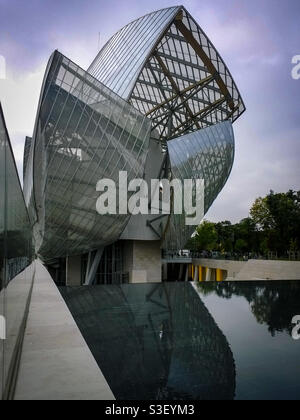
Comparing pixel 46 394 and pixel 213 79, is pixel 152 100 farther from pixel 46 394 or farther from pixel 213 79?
pixel 46 394

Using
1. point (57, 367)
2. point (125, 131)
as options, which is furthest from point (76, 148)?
point (57, 367)

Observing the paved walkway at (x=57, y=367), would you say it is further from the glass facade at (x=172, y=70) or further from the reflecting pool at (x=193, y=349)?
the glass facade at (x=172, y=70)

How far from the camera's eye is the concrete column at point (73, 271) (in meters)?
33.3

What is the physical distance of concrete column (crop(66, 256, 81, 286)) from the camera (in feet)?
109

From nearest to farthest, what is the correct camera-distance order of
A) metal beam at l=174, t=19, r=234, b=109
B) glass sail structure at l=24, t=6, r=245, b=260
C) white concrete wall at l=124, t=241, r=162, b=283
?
glass sail structure at l=24, t=6, r=245, b=260 → metal beam at l=174, t=19, r=234, b=109 → white concrete wall at l=124, t=241, r=162, b=283

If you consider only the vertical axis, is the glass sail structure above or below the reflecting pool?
above

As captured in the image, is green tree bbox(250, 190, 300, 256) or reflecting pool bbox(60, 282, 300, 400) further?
green tree bbox(250, 190, 300, 256)

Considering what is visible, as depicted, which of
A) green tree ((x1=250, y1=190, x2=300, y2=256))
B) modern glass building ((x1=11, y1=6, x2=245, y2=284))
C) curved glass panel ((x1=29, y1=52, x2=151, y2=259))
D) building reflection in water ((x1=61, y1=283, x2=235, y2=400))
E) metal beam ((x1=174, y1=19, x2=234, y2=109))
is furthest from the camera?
green tree ((x1=250, y1=190, x2=300, y2=256))

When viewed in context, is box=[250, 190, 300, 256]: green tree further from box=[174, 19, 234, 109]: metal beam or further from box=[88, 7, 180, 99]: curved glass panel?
box=[88, 7, 180, 99]: curved glass panel

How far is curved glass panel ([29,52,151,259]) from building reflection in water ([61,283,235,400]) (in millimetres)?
12301

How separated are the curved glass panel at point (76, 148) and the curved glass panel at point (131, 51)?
22.4 ft

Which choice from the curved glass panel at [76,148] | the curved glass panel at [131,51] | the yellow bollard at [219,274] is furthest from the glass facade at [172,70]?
the yellow bollard at [219,274]

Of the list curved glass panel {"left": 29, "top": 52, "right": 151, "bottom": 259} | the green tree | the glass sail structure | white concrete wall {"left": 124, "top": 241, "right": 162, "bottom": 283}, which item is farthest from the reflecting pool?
the green tree
